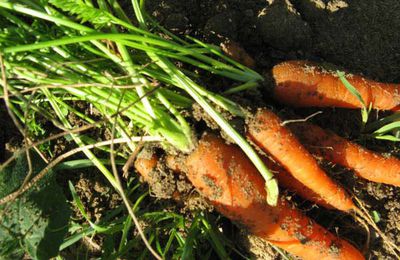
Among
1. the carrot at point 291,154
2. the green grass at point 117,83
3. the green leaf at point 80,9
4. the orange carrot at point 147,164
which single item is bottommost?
the carrot at point 291,154

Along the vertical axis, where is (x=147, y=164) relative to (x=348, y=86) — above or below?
above

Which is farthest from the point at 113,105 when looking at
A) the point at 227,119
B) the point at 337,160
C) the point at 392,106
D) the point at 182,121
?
the point at 392,106

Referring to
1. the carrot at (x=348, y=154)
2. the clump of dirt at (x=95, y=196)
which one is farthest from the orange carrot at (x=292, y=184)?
the clump of dirt at (x=95, y=196)

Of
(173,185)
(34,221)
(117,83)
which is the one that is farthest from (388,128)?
(34,221)

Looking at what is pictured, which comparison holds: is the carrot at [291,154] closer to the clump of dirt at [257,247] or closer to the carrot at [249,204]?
the carrot at [249,204]

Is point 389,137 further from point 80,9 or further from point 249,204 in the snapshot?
point 80,9

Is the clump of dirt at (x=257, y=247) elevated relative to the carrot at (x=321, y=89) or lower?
lower

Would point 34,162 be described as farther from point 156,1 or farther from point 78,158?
point 156,1
